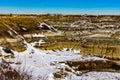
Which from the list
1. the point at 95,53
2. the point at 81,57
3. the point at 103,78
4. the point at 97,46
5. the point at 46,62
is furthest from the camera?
the point at 97,46

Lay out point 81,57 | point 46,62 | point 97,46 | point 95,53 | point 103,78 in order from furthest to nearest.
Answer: point 97,46
point 95,53
point 81,57
point 46,62
point 103,78

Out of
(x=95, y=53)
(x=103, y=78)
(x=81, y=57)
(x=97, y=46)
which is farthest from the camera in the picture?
(x=97, y=46)

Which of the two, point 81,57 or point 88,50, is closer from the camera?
point 81,57

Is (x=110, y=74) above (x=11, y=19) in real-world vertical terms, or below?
below

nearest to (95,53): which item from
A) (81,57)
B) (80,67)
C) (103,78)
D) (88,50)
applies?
(88,50)

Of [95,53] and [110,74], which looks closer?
[110,74]

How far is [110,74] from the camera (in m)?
21.1

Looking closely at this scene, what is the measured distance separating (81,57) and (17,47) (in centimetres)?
427

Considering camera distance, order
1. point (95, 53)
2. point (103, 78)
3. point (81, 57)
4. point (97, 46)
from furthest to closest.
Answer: point (97, 46) → point (95, 53) → point (81, 57) → point (103, 78)

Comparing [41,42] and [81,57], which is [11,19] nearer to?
[41,42]

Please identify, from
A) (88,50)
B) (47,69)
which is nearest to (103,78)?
(47,69)

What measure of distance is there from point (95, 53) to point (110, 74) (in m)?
6.71

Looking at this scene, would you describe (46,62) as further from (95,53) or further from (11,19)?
(11,19)

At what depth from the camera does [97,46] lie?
31.7 meters
